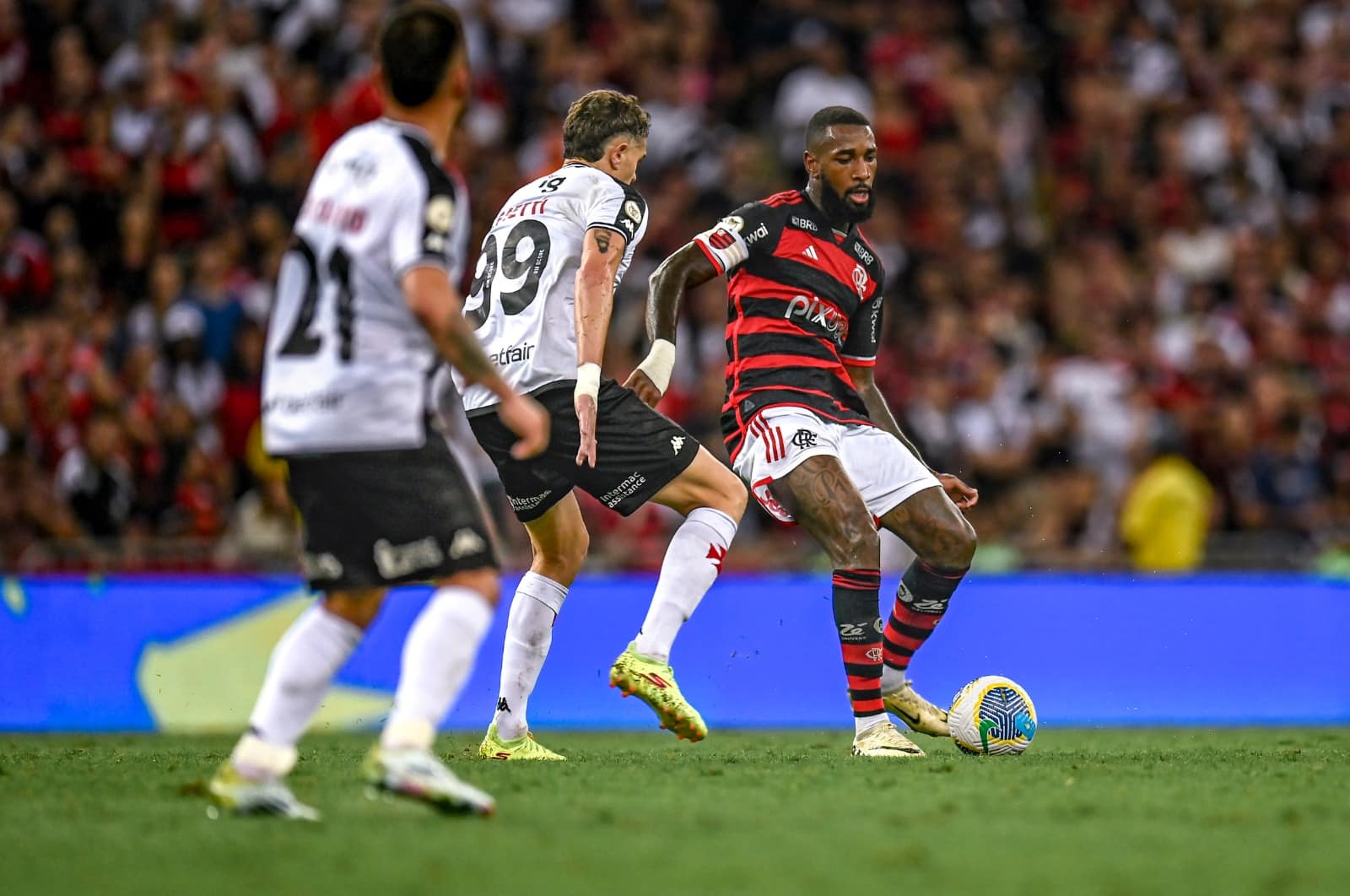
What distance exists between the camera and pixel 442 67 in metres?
5.44

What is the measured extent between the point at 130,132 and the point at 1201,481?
8.83 m

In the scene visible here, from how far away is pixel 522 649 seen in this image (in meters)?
7.79

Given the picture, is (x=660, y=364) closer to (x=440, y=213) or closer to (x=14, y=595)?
(x=440, y=213)

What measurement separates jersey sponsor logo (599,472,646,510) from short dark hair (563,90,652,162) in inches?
55.2

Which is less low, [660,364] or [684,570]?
[660,364]

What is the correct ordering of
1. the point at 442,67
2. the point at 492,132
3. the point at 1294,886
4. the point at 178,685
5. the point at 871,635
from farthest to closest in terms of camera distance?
the point at 492,132
the point at 178,685
the point at 871,635
the point at 442,67
the point at 1294,886

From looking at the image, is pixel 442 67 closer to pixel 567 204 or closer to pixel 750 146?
pixel 567 204

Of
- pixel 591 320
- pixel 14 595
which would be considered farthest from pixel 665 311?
pixel 14 595

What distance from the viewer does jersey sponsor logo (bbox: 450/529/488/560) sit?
5.36 m

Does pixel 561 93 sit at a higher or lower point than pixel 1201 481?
higher

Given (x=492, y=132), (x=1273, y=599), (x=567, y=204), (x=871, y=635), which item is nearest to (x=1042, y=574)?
(x=1273, y=599)

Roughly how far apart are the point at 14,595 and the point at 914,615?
598 cm

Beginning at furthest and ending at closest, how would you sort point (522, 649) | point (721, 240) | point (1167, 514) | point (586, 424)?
point (1167, 514)
point (721, 240)
point (522, 649)
point (586, 424)

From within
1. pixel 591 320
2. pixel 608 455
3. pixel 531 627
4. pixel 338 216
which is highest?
pixel 591 320
